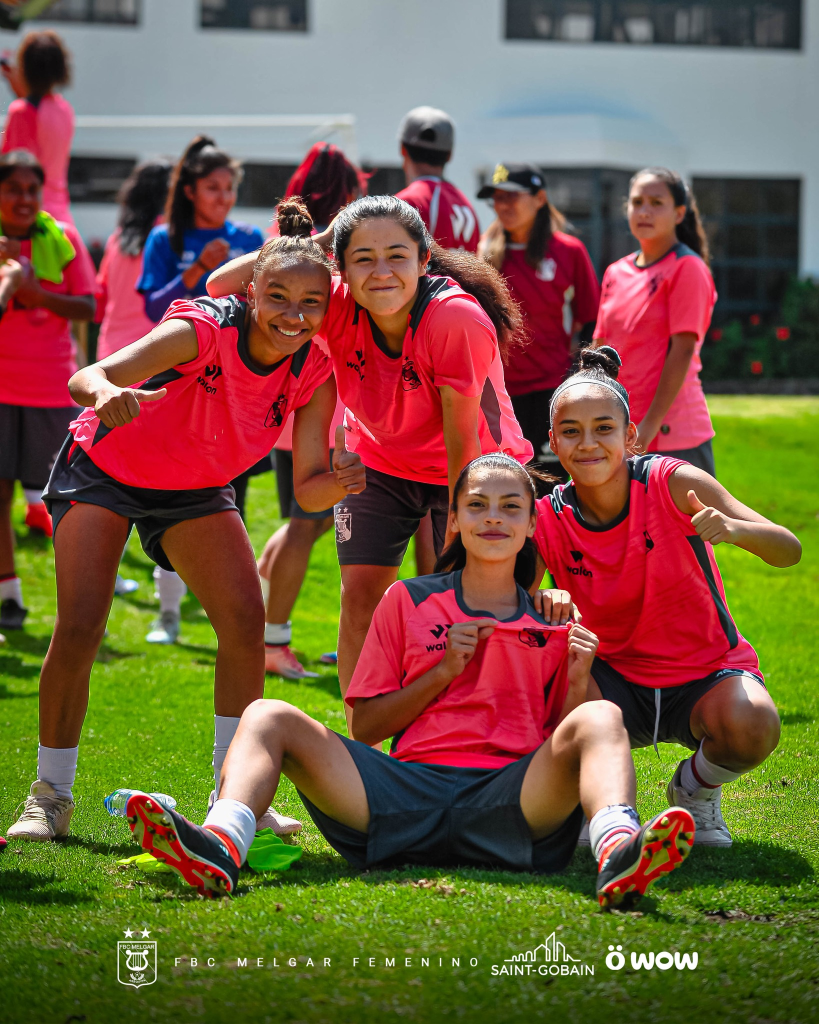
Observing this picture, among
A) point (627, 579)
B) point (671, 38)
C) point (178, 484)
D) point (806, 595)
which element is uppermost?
point (671, 38)

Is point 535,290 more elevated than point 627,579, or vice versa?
point 535,290

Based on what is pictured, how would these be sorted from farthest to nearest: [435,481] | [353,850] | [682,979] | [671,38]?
[671,38]
[435,481]
[353,850]
[682,979]

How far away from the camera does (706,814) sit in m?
3.45

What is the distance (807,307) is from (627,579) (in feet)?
51.2

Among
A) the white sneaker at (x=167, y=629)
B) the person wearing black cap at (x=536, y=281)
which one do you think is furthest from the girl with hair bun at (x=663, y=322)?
the white sneaker at (x=167, y=629)

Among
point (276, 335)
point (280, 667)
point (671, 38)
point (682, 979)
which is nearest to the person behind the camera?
point (682, 979)

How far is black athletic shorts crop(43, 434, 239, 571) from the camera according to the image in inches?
140

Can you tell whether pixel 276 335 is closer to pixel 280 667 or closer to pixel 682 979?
pixel 682 979

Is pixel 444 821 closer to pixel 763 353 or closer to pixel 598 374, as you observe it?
pixel 598 374

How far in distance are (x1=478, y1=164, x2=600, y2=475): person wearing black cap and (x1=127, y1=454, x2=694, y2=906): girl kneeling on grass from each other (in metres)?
2.80

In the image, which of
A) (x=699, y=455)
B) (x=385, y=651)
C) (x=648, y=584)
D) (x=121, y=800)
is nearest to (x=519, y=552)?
(x=648, y=584)

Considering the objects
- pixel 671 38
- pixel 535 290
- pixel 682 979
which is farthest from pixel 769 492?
pixel 671 38

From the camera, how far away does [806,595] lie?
7789 mm

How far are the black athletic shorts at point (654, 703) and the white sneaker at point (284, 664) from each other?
8.18 ft
